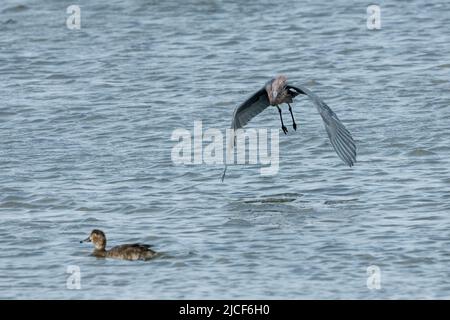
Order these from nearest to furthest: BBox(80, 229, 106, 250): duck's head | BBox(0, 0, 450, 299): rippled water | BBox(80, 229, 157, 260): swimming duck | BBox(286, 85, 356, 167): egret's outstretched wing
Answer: BBox(0, 0, 450, 299): rippled water, BBox(80, 229, 157, 260): swimming duck, BBox(80, 229, 106, 250): duck's head, BBox(286, 85, 356, 167): egret's outstretched wing

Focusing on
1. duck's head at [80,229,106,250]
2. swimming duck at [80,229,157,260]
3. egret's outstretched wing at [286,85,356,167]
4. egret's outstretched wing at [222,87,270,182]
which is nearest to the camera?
swimming duck at [80,229,157,260]

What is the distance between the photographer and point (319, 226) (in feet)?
40.6

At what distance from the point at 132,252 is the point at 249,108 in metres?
2.90

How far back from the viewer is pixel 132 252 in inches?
446

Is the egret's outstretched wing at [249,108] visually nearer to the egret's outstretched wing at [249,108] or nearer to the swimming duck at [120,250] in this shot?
the egret's outstretched wing at [249,108]

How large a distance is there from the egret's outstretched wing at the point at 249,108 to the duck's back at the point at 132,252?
7.78 ft

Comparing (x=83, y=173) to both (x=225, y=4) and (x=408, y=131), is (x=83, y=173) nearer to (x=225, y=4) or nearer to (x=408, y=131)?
(x=408, y=131)

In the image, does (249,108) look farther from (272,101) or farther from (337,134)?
(337,134)

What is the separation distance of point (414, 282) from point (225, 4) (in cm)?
1241

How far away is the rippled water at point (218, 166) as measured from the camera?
1121 centimetres

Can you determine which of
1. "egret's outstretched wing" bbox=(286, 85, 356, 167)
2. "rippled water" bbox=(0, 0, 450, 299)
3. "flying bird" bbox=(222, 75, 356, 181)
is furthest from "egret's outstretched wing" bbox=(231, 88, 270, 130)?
"egret's outstretched wing" bbox=(286, 85, 356, 167)

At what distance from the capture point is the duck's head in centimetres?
1160

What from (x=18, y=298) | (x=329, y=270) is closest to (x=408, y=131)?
(x=329, y=270)

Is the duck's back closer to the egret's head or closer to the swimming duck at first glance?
the swimming duck
